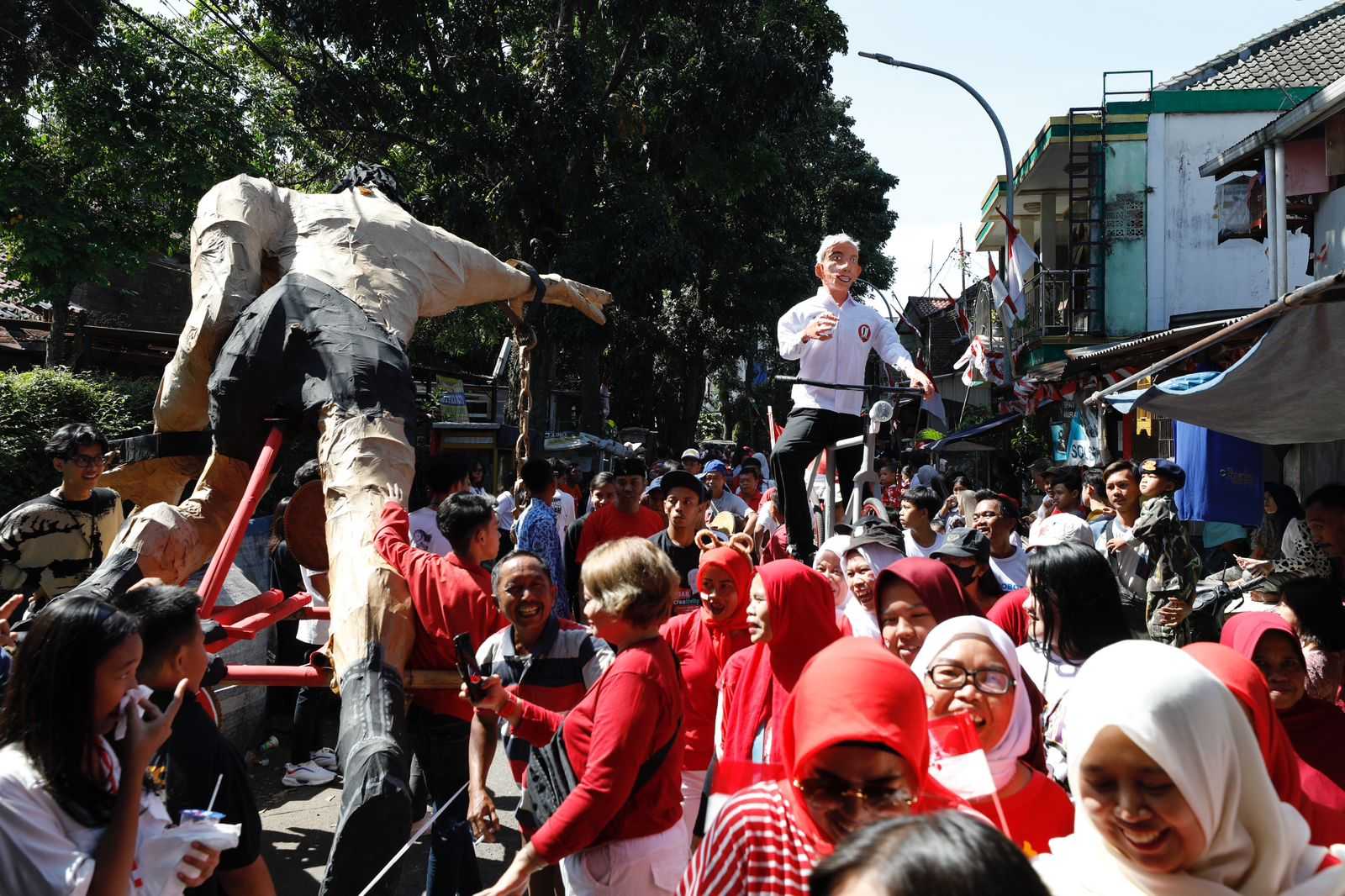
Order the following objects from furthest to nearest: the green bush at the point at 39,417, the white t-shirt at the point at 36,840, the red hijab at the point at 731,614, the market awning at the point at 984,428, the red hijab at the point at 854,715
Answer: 1. the market awning at the point at 984,428
2. the green bush at the point at 39,417
3. the red hijab at the point at 731,614
4. the white t-shirt at the point at 36,840
5. the red hijab at the point at 854,715

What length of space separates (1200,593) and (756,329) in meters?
21.1

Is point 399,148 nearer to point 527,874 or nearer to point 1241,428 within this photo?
point 1241,428

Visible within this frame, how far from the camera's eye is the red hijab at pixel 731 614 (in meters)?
4.00

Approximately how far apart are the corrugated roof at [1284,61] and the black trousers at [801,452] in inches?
655

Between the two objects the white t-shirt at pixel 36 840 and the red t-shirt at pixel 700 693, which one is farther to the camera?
the red t-shirt at pixel 700 693

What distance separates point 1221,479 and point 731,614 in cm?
631

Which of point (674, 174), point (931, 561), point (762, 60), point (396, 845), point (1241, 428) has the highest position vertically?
point (762, 60)

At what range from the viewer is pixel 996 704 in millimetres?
2652

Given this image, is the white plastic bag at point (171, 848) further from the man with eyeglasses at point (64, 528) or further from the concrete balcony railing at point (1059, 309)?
the concrete balcony railing at point (1059, 309)

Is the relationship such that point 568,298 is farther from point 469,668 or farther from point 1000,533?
point 469,668

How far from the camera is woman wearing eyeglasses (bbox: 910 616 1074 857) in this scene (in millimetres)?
2486

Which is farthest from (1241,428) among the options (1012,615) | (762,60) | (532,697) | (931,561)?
(762,60)

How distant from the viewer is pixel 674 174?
18.9 m

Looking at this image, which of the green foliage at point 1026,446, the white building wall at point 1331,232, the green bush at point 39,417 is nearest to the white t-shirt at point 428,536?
the green bush at point 39,417
